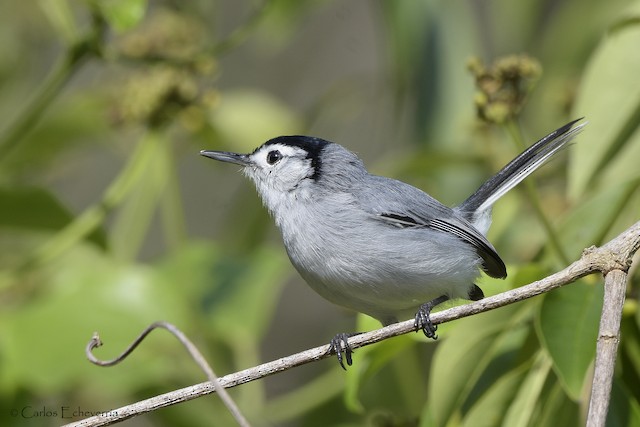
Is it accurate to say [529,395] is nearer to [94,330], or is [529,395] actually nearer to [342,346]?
[342,346]

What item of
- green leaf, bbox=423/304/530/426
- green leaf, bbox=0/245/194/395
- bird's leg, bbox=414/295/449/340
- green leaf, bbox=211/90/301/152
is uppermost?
green leaf, bbox=211/90/301/152

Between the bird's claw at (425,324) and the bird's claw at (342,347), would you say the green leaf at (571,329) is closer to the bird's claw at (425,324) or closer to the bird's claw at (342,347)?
the bird's claw at (425,324)

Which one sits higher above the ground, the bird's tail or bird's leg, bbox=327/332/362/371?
the bird's tail

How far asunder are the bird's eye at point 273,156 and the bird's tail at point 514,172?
513mm

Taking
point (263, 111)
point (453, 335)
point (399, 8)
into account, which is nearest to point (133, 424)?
point (263, 111)

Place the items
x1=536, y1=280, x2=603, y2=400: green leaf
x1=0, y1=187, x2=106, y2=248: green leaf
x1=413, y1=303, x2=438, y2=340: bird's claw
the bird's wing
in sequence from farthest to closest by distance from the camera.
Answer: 1. x1=0, y1=187, x2=106, y2=248: green leaf
2. the bird's wing
3. x1=413, y1=303, x2=438, y2=340: bird's claw
4. x1=536, y1=280, x2=603, y2=400: green leaf

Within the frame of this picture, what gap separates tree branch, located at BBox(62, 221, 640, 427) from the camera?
1.48 metres

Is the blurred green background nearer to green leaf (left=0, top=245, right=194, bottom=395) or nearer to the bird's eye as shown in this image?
green leaf (left=0, top=245, right=194, bottom=395)

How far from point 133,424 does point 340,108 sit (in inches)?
87.5

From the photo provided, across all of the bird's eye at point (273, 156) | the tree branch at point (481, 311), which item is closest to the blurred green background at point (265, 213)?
the tree branch at point (481, 311)

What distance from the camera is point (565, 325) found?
172 centimetres

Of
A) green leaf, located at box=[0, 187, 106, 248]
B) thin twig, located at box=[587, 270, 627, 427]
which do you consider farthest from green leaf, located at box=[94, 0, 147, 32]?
thin twig, located at box=[587, 270, 627, 427]

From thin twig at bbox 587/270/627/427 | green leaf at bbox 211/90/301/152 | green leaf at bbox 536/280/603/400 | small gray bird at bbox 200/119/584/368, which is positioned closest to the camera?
thin twig at bbox 587/270/627/427

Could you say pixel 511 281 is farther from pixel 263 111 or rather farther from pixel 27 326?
pixel 263 111
